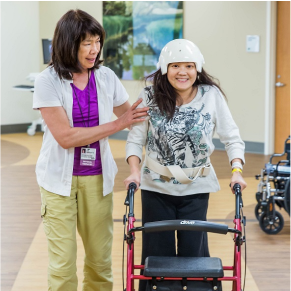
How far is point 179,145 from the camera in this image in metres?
2.60

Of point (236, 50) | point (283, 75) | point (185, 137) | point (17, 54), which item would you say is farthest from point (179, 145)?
point (17, 54)

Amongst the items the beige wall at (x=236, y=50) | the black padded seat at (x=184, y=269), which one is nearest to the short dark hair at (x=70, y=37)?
the black padded seat at (x=184, y=269)

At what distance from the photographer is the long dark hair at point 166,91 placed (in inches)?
102

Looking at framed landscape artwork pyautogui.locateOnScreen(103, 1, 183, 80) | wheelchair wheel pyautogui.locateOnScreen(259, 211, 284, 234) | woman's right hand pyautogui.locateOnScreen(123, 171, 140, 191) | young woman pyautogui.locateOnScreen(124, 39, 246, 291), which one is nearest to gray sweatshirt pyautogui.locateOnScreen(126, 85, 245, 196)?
young woman pyautogui.locateOnScreen(124, 39, 246, 291)

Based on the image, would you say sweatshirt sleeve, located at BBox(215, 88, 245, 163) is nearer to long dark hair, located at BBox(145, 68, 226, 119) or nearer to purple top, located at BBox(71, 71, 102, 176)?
long dark hair, located at BBox(145, 68, 226, 119)

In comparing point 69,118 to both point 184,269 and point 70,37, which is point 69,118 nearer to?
point 70,37

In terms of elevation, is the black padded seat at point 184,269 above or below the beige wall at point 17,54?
below

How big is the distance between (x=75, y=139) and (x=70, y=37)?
444 millimetres

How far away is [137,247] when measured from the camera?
459 cm

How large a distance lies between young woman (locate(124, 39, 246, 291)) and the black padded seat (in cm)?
36

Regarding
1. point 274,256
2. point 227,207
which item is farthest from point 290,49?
point 274,256

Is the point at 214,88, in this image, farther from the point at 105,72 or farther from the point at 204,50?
the point at 204,50

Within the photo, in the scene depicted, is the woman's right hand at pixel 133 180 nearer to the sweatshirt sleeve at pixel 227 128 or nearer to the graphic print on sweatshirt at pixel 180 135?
the graphic print on sweatshirt at pixel 180 135

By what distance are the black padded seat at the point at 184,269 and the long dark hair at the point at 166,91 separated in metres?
0.66
